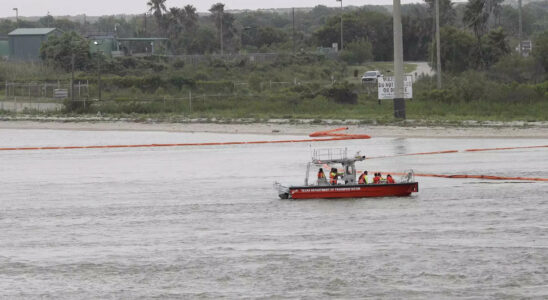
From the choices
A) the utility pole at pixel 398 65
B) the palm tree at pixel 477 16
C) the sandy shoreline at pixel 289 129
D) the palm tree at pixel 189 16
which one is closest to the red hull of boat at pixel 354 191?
the sandy shoreline at pixel 289 129

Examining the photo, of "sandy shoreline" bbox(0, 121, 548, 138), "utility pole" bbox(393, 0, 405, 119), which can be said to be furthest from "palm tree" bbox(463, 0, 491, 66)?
"sandy shoreline" bbox(0, 121, 548, 138)

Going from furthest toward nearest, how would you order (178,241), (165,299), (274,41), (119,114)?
(274,41)
(119,114)
(178,241)
(165,299)

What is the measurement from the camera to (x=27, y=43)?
414 ft

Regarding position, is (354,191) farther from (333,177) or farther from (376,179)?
(376,179)

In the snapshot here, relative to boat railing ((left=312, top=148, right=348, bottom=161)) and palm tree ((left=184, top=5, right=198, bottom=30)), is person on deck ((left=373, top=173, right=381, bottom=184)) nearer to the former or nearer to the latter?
boat railing ((left=312, top=148, right=348, bottom=161))

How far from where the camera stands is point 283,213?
89.6 feet

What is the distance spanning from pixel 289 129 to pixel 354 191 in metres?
25.1

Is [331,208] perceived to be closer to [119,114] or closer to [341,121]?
[341,121]

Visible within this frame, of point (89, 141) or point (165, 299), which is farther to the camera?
point (89, 141)

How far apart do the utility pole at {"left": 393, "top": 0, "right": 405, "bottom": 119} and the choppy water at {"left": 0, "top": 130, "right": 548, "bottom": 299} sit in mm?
13900

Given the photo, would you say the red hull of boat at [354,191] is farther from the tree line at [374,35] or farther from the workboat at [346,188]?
the tree line at [374,35]

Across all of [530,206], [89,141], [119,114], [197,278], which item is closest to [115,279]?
[197,278]

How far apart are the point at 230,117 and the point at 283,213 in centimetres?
3404

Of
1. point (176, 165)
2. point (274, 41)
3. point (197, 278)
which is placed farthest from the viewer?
point (274, 41)
